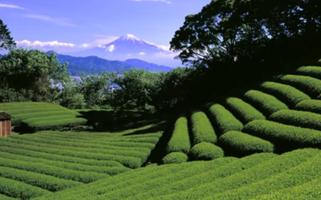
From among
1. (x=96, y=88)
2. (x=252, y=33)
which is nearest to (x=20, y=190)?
(x=252, y=33)

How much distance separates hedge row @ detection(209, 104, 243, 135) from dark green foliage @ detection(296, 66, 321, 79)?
7670mm

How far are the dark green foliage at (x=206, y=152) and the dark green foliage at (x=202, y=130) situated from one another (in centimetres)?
163

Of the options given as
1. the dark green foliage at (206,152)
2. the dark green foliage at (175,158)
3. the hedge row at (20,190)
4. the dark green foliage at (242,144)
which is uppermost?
the dark green foliage at (242,144)

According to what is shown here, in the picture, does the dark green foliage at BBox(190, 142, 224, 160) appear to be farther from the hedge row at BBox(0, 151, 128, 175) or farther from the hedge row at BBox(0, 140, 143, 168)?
the hedge row at BBox(0, 151, 128, 175)

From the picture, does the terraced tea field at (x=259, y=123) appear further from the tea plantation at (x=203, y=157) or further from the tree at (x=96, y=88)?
the tree at (x=96, y=88)

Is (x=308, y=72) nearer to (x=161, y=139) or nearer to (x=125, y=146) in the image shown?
(x=161, y=139)

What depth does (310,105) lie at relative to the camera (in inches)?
1216

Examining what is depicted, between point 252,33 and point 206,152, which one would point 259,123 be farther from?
point 252,33

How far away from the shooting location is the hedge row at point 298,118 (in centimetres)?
2711

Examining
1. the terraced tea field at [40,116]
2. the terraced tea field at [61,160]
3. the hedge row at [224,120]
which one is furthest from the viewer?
the terraced tea field at [40,116]

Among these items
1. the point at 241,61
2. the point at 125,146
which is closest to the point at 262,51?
the point at 241,61

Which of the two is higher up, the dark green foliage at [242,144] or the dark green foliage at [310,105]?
the dark green foliage at [310,105]

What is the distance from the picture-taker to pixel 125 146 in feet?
123

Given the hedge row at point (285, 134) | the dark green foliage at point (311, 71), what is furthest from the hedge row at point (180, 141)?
the dark green foliage at point (311, 71)
